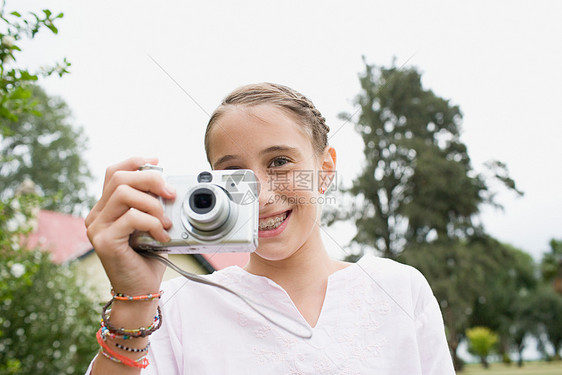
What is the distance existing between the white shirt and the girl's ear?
33 cm

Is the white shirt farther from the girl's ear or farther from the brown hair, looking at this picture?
the brown hair

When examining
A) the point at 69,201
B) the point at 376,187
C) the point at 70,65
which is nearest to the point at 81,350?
the point at 70,65

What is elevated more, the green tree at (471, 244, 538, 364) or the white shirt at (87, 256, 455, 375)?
the green tree at (471, 244, 538, 364)

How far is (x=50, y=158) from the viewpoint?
21.7 metres

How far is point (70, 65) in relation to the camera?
→ 6.30 feet

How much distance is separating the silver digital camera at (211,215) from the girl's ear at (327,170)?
1.50 feet

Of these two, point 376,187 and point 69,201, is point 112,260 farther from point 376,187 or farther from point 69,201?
point 69,201

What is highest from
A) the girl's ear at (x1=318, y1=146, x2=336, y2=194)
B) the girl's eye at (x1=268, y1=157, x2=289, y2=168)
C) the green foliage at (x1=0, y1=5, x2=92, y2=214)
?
the green foliage at (x1=0, y1=5, x2=92, y2=214)

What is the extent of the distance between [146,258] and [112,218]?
133 mm

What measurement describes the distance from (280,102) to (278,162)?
232 mm

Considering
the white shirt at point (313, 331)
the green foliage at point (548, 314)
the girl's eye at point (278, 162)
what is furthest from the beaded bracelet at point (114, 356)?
the green foliage at point (548, 314)

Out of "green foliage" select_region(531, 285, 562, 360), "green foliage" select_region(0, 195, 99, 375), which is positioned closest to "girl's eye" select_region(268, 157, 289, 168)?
"green foliage" select_region(0, 195, 99, 375)

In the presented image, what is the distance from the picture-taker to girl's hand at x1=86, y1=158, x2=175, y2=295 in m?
1.05

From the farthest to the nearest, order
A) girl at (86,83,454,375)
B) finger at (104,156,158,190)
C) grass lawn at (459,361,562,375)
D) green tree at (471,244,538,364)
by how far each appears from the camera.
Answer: green tree at (471,244,538,364)
grass lawn at (459,361,562,375)
girl at (86,83,454,375)
finger at (104,156,158,190)
